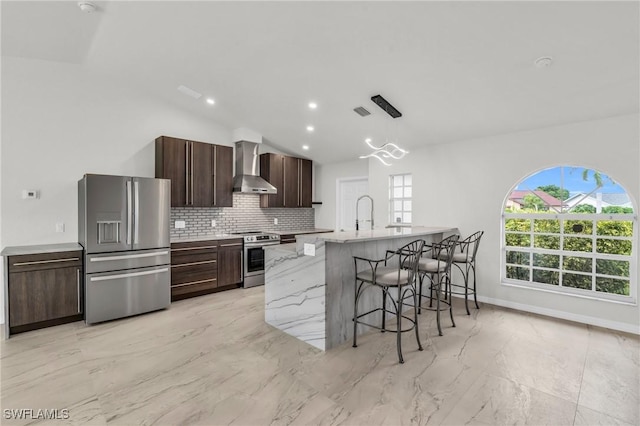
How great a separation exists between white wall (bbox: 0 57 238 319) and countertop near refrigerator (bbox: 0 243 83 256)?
7.7 inches

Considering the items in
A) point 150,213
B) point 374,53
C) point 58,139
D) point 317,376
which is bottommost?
point 317,376

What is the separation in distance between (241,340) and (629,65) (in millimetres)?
4493

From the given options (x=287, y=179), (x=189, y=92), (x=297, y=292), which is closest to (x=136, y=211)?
(x=189, y=92)

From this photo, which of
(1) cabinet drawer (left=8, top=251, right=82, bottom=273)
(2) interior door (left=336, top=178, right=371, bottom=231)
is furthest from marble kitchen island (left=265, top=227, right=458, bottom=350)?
(2) interior door (left=336, top=178, right=371, bottom=231)

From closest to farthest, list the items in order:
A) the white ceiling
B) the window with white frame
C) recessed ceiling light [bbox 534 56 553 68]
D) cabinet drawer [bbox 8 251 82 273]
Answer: the white ceiling → recessed ceiling light [bbox 534 56 553 68] → cabinet drawer [bbox 8 251 82 273] → the window with white frame

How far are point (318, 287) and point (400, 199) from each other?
10.2ft

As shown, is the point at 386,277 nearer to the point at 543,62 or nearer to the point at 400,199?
the point at 543,62

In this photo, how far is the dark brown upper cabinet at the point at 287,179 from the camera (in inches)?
248

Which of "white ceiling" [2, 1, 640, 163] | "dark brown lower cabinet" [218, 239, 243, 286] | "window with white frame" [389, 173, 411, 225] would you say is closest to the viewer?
"white ceiling" [2, 1, 640, 163]

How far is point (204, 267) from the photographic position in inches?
197

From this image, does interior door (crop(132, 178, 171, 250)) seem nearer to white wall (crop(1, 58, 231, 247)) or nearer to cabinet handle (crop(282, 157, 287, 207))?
white wall (crop(1, 58, 231, 247))

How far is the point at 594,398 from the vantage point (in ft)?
7.72

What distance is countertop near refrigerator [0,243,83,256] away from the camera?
3455 mm

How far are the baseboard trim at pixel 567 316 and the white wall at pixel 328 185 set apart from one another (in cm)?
337
